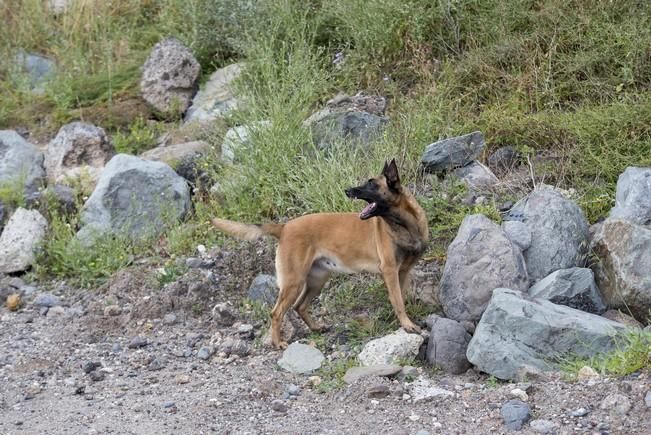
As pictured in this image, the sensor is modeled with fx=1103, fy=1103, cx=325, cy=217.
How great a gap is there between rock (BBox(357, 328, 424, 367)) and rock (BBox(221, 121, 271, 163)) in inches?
123

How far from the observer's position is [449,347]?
674 cm

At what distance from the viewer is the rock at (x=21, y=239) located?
924cm

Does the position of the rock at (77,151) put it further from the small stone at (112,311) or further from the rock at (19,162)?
the small stone at (112,311)

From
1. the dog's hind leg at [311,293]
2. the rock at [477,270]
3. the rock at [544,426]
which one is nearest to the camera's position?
the rock at [544,426]

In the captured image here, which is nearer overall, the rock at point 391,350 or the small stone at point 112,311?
the rock at point 391,350

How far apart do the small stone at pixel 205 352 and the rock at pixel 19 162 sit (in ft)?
11.2

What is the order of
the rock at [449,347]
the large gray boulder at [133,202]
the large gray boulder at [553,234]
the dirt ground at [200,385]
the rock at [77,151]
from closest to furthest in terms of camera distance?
the dirt ground at [200,385], the rock at [449,347], the large gray boulder at [553,234], the large gray boulder at [133,202], the rock at [77,151]

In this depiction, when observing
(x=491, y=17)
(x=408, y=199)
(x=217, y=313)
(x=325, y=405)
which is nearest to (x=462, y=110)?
(x=491, y=17)

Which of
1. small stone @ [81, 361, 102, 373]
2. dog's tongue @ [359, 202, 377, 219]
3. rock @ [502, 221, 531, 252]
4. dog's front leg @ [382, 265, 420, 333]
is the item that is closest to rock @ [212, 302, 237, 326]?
small stone @ [81, 361, 102, 373]

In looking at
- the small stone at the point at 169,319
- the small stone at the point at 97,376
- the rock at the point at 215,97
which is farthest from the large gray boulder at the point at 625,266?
the rock at the point at 215,97

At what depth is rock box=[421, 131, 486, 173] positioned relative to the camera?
8.84 m

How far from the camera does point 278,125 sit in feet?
31.1

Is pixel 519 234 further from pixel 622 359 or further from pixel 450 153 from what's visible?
pixel 622 359

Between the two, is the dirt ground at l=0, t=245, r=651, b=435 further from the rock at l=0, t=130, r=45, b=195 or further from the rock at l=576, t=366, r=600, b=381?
the rock at l=0, t=130, r=45, b=195
